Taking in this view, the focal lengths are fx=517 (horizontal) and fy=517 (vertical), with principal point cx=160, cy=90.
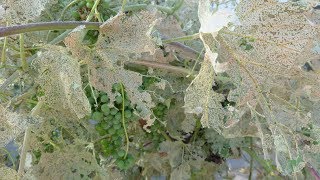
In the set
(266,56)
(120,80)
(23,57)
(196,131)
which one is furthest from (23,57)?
Result: (196,131)

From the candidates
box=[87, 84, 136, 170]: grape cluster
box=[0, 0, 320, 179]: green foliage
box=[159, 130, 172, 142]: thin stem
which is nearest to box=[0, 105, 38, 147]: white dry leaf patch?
box=[0, 0, 320, 179]: green foliage

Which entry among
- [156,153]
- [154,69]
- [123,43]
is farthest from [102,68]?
[156,153]

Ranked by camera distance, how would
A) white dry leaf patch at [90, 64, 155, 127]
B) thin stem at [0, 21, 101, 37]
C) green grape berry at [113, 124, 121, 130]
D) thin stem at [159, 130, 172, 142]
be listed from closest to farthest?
thin stem at [0, 21, 101, 37] < white dry leaf patch at [90, 64, 155, 127] < green grape berry at [113, 124, 121, 130] < thin stem at [159, 130, 172, 142]

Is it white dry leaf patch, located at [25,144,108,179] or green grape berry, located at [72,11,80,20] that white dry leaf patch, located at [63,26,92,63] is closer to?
green grape berry, located at [72,11,80,20]

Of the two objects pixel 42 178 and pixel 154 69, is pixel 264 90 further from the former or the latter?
pixel 42 178

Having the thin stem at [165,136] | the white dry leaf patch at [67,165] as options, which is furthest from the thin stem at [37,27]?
the thin stem at [165,136]

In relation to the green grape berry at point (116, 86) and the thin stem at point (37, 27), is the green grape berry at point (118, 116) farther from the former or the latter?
the thin stem at point (37, 27)
